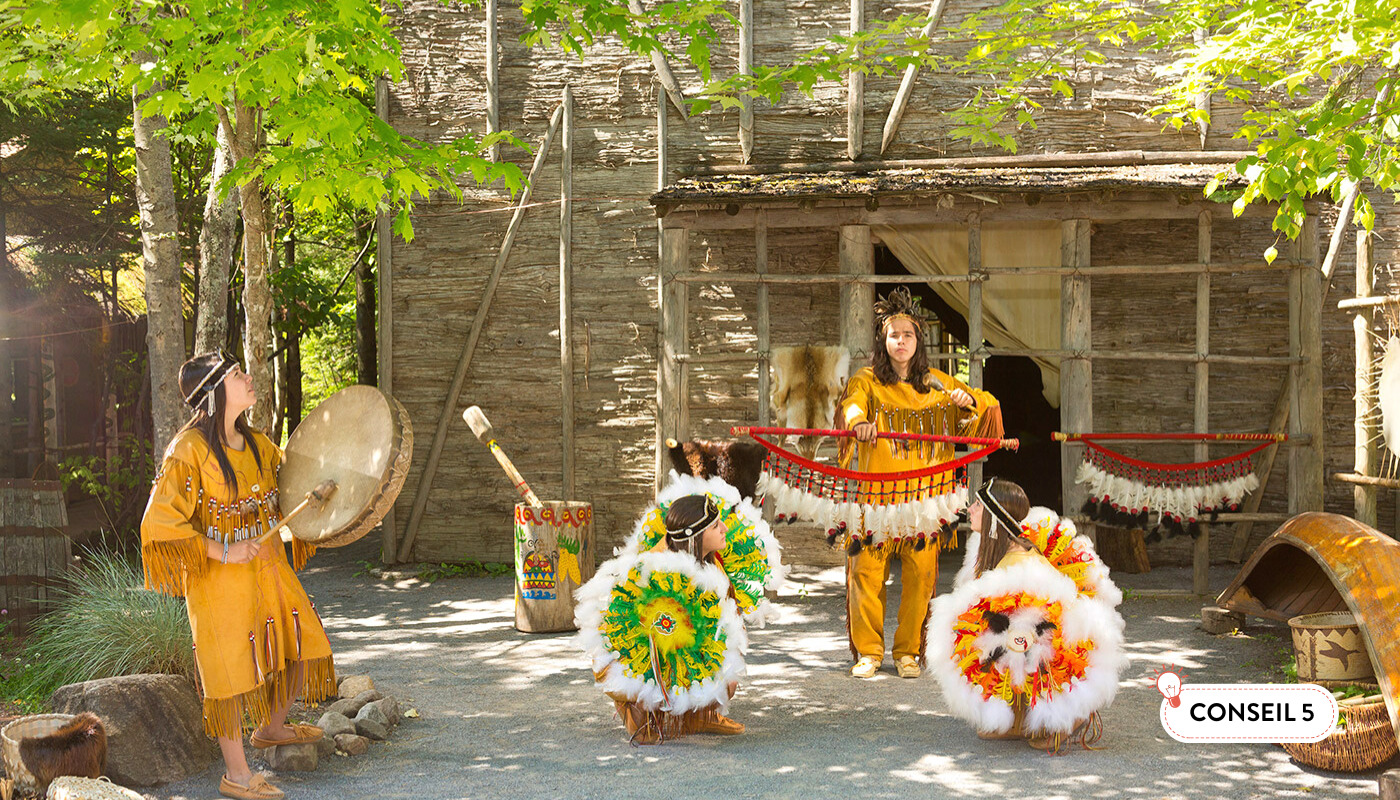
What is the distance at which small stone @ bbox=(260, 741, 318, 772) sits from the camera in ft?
13.6

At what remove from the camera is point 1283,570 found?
6.12 meters

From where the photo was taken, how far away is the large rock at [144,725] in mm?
4020

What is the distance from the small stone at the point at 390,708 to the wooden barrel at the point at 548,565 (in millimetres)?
1934

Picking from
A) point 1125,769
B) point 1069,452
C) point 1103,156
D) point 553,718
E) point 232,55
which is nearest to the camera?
point 1125,769

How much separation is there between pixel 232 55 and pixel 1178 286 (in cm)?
691

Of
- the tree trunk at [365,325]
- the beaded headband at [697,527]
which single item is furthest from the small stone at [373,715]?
the tree trunk at [365,325]

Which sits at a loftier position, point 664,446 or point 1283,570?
point 664,446

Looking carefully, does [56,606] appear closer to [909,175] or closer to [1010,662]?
[1010,662]

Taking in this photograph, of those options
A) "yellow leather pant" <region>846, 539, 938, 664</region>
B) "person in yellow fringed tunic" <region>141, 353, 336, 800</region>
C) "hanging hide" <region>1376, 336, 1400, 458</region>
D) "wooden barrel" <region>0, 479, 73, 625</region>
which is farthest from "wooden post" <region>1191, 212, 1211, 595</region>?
"wooden barrel" <region>0, 479, 73, 625</region>

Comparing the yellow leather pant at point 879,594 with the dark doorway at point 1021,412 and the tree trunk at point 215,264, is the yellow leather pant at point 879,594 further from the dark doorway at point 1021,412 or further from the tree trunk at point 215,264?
the dark doorway at point 1021,412

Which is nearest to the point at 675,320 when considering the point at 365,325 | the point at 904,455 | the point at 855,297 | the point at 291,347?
the point at 855,297

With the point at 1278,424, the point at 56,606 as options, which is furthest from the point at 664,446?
the point at 1278,424

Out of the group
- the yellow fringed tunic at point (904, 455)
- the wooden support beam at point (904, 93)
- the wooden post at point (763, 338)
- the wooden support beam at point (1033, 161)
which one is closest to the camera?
the yellow fringed tunic at point (904, 455)

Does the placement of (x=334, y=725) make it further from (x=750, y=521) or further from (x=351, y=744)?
(x=750, y=521)
